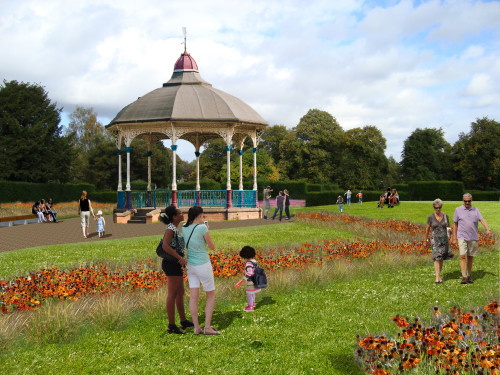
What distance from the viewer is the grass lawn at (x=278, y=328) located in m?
5.88

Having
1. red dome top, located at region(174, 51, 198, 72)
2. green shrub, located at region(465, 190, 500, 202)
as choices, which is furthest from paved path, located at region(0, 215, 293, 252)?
green shrub, located at region(465, 190, 500, 202)

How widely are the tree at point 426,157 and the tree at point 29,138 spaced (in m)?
43.1

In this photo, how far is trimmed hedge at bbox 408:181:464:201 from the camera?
41.1 meters

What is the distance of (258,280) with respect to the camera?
768 centimetres

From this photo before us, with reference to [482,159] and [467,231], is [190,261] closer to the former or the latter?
[467,231]

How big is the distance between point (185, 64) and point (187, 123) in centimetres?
521

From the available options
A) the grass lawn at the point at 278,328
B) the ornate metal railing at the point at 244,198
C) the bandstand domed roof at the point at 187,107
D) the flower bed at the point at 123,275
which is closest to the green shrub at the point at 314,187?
the bandstand domed roof at the point at 187,107

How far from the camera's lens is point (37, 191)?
38.3 m

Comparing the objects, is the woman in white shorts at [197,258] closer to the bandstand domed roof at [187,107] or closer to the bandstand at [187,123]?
the bandstand at [187,123]

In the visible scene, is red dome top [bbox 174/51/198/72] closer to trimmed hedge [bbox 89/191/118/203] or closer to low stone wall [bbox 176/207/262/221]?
low stone wall [bbox 176/207/262/221]

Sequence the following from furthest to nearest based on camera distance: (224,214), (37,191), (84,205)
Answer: (37,191) < (224,214) < (84,205)

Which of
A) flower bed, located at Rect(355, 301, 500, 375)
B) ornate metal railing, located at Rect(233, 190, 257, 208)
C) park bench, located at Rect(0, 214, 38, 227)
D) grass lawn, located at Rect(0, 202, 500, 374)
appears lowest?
grass lawn, located at Rect(0, 202, 500, 374)

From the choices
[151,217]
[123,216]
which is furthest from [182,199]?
[123,216]

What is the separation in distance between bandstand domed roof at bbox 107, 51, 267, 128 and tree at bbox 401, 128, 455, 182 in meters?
42.0
